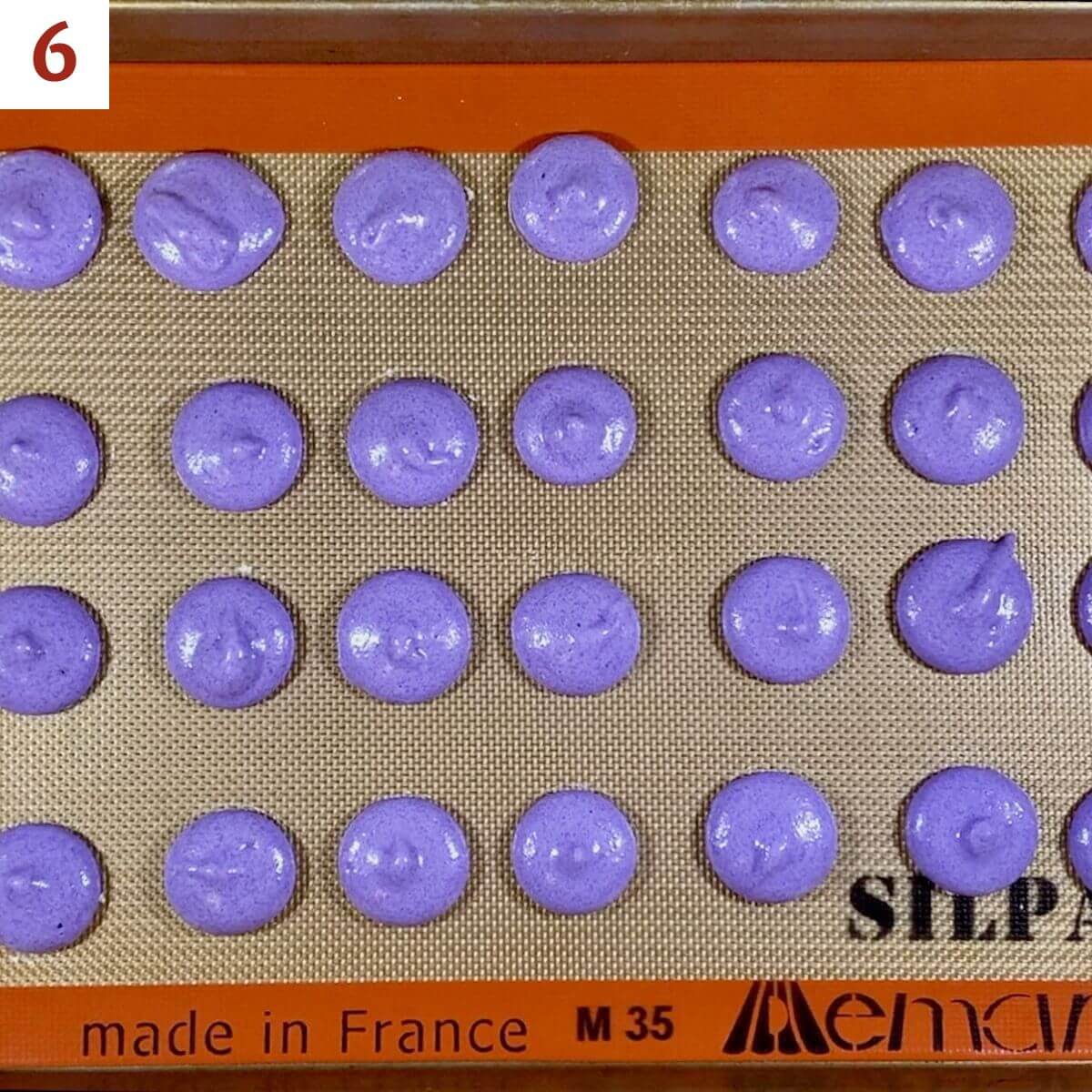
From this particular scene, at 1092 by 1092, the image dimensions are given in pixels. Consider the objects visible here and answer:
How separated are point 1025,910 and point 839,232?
1.60 feet

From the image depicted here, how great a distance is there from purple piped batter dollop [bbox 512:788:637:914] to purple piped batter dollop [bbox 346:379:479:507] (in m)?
0.23

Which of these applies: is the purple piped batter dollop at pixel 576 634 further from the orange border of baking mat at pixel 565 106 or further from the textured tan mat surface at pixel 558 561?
the orange border of baking mat at pixel 565 106

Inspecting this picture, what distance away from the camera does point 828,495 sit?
704mm

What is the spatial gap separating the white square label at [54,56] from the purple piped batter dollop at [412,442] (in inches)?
11.2

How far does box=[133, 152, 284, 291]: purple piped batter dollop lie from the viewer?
2.21ft

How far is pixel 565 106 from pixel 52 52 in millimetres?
344

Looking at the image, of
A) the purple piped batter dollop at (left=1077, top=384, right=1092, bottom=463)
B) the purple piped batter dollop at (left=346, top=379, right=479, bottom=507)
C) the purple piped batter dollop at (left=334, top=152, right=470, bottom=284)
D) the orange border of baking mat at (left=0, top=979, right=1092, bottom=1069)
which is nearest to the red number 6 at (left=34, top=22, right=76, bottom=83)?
the purple piped batter dollop at (left=334, top=152, right=470, bottom=284)

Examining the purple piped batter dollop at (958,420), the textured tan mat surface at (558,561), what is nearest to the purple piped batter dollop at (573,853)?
the textured tan mat surface at (558,561)

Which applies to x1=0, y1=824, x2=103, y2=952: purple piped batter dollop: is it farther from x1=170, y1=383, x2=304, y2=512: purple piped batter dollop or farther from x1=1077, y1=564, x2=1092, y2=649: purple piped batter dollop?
x1=1077, y1=564, x2=1092, y2=649: purple piped batter dollop

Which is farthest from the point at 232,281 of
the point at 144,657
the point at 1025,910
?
the point at 1025,910

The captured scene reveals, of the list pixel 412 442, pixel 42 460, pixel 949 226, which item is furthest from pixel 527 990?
pixel 949 226

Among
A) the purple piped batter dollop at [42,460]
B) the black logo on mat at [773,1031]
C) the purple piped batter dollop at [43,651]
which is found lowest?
the black logo on mat at [773,1031]

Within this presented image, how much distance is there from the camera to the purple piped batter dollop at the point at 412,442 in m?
0.68

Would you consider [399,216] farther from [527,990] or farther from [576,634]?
[527,990]
